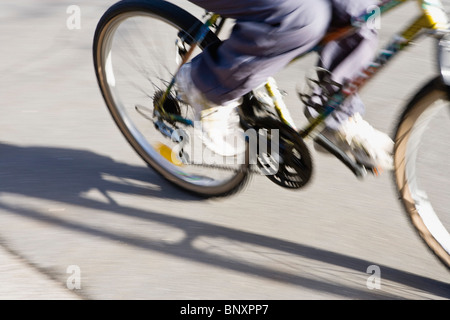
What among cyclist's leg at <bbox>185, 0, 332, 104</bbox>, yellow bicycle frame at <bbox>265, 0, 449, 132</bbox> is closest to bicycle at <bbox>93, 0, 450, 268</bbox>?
yellow bicycle frame at <bbox>265, 0, 449, 132</bbox>

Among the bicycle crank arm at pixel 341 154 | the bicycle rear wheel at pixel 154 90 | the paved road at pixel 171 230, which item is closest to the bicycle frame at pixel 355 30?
the bicycle crank arm at pixel 341 154

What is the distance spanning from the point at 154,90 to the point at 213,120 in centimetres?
57

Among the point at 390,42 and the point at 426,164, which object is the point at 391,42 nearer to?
the point at 390,42

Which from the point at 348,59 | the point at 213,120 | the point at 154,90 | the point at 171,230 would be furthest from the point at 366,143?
the point at 154,90

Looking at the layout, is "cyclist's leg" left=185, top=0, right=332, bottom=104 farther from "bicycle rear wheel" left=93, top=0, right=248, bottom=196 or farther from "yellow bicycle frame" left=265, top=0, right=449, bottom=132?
"bicycle rear wheel" left=93, top=0, right=248, bottom=196

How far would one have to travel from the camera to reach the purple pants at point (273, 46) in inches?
79.3

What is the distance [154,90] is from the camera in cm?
291

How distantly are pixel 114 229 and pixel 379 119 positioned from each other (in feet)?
5.47

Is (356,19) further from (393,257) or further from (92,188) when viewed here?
(92,188)

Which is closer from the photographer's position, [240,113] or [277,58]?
[277,58]

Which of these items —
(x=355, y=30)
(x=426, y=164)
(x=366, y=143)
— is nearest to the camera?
(x=355, y=30)

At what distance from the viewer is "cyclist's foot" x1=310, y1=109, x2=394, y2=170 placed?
7.44ft

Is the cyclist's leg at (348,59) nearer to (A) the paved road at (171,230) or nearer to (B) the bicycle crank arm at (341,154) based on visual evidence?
(B) the bicycle crank arm at (341,154)

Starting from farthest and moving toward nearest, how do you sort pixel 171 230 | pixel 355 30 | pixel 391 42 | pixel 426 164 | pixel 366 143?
pixel 171 230 < pixel 426 164 < pixel 366 143 < pixel 355 30 < pixel 391 42
